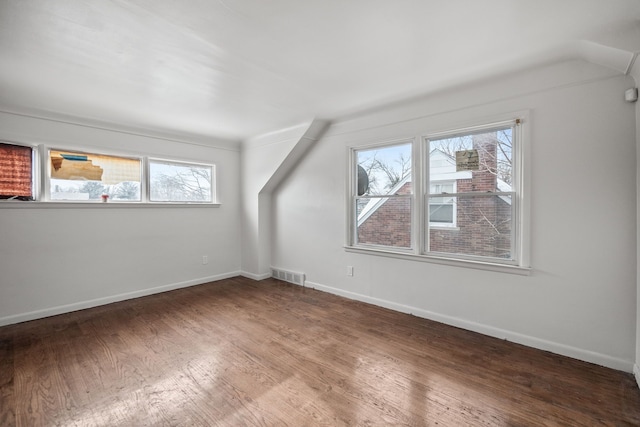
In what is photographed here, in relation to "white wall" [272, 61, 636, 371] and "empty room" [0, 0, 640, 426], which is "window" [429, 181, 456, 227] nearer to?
"empty room" [0, 0, 640, 426]

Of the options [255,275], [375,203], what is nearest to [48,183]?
[255,275]

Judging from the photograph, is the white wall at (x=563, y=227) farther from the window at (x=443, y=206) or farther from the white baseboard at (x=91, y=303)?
the white baseboard at (x=91, y=303)

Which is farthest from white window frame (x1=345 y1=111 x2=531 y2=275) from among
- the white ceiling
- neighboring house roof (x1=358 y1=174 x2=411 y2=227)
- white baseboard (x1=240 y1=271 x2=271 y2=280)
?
white baseboard (x1=240 y1=271 x2=271 y2=280)

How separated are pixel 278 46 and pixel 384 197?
2.14 metres

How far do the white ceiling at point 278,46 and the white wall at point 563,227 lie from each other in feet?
0.75

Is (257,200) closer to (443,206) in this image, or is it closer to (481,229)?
(443,206)

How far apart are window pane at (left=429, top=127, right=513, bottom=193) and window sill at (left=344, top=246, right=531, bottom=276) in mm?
725

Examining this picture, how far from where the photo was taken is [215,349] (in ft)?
8.30

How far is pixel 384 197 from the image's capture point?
11.7ft

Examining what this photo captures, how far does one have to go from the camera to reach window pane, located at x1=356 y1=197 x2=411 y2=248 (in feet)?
11.1

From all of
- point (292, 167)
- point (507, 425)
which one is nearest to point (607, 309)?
point (507, 425)

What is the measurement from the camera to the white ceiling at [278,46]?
167 cm

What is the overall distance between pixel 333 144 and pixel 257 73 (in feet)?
5.55

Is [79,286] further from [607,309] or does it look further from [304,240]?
[607,309]
